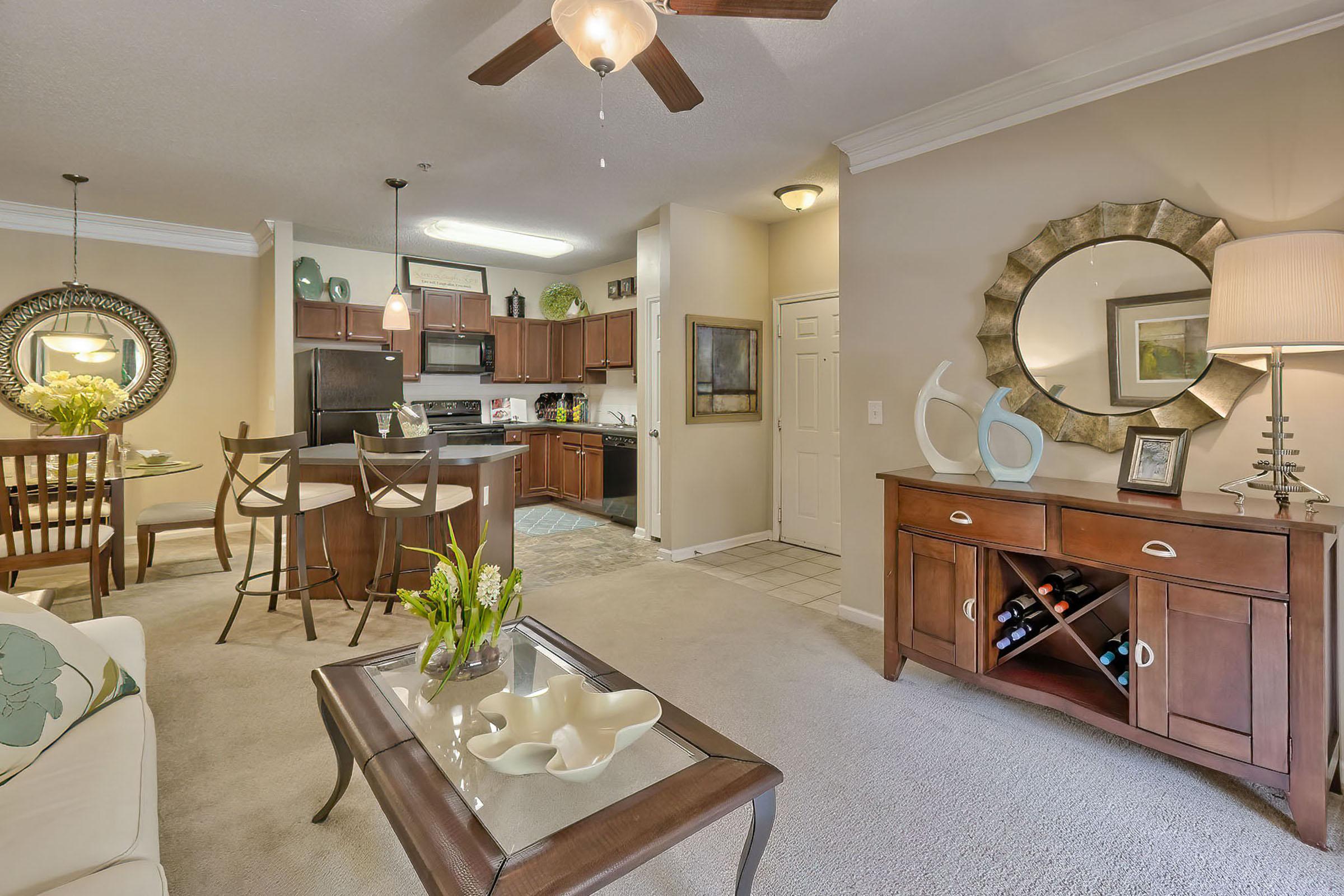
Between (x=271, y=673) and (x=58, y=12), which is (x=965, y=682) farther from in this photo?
(x=58, y=12)

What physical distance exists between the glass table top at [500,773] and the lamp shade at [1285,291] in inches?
79.7

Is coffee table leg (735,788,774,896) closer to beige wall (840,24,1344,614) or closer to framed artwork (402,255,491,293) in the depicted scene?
beige wall (840,24,1344,614)

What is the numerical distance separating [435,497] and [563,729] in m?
2.05

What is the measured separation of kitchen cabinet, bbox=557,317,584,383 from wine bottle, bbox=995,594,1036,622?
16.8 feet

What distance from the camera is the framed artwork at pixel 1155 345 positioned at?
231cm

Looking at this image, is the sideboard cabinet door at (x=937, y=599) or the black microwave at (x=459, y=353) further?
the black microwave at (x=459, y=353)

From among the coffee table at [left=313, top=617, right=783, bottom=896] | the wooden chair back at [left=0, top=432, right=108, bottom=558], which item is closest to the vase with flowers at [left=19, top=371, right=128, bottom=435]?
the wooden chair back at [left=0, top=432, right=108, bottom=558]

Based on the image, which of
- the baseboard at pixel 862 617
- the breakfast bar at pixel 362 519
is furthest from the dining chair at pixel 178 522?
the baseboard at pixel 862 617

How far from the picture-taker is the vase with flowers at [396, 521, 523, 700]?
1.62 metres

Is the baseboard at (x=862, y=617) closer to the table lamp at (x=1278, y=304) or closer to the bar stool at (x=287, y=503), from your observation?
the table lamp at (x=1278, y=304)

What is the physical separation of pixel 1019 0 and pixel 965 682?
259 centimetres

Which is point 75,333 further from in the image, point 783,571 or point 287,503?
point 783,571

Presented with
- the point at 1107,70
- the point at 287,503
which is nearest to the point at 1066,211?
the point at 1107,70

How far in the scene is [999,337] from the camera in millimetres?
2836
